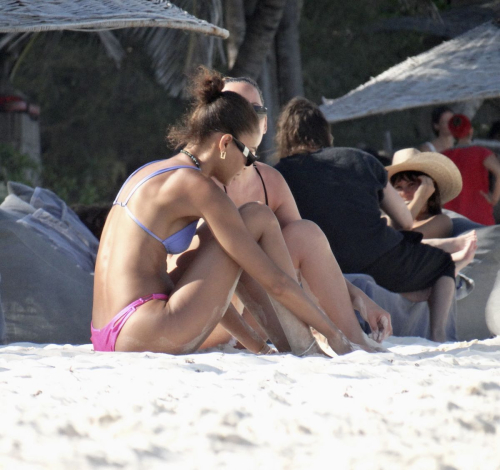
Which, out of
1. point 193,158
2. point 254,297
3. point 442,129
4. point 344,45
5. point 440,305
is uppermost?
point 344,45

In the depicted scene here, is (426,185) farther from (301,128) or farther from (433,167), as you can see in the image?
(301,128)

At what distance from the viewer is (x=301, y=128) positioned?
4203 millimetres

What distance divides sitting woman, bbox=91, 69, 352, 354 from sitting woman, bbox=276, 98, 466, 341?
1.20 metres

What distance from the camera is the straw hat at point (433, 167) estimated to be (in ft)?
16.1

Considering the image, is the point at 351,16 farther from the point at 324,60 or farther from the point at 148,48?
the point at 148,48

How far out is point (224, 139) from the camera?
2.96 meters

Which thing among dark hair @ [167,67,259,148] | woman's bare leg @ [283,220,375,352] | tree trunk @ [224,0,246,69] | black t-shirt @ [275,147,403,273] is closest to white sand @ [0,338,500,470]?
woman's bare leg @ [283,220,375,352]

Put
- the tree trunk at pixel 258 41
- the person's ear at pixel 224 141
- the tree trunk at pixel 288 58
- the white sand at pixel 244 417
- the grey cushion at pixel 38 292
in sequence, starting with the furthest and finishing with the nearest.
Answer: the tree trunk at pixel 288 58
the tree trunk at pixel 258 41
the grey cushion at pixel 38 292
the person's ear at pixel 224 141
the white sand at pixel 244 417

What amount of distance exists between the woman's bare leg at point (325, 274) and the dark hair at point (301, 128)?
0.99 metres

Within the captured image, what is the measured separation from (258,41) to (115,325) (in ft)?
19.6

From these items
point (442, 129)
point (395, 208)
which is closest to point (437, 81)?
point (442, 129)

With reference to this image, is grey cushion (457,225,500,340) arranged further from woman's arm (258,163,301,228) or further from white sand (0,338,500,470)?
white sand (0,338,500,470)

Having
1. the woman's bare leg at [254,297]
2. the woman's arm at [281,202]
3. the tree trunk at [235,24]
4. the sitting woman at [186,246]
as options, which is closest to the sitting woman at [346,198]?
the woman's arm at [281,202]

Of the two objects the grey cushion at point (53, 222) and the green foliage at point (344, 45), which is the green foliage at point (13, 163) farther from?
the green foliage at point (344, 45)
